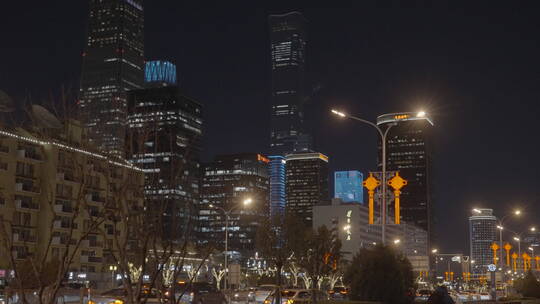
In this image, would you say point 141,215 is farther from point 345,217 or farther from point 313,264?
point 345,217

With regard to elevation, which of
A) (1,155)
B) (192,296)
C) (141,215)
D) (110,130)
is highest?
(1,155)

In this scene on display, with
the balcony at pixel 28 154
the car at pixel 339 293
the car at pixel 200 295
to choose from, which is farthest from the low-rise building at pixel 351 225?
the car at pixel 200 295

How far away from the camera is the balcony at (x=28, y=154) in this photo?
7540 cm

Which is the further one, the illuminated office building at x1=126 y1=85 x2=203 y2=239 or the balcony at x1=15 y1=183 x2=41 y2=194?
the balcony at x1=15 y1=183 x2=41 y2=194

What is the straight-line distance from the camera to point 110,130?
782 inches

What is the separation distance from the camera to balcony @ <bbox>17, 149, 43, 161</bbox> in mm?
75400

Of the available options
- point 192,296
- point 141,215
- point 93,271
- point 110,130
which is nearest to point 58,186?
point 93,271

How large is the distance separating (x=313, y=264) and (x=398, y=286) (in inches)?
786

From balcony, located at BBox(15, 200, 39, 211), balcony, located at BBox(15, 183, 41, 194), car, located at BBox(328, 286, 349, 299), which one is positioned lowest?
car, located at BBox(328, 286, 349, 299)

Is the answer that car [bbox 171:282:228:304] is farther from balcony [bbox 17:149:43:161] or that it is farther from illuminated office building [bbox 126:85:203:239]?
balcony [bbox 17:149:43:161]

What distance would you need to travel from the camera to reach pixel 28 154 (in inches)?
3009

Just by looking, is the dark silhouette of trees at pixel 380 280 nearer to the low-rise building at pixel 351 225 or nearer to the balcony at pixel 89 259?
the balcony at pixel 89 259

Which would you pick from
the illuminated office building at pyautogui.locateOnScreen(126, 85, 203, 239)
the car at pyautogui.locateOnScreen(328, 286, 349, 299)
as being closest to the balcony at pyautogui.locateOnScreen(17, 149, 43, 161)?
the car at pyautogui.locateOnScreen(328, 286, 349, 299)

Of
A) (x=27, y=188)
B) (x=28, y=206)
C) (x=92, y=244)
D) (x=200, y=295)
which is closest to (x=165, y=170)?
(x=200, y=295)
